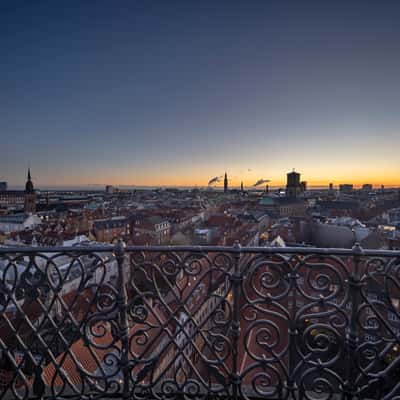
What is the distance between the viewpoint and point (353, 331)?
1876 millimetres

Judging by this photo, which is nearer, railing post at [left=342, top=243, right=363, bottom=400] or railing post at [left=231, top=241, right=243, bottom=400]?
railing post at [left=342, top=243, right=363, bottom=400]

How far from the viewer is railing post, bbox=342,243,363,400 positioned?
182 cm

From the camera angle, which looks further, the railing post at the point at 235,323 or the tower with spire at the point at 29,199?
the tower with spire at the point at 29,199

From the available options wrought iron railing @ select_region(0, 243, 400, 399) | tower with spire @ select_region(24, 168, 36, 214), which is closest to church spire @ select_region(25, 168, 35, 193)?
tower with spire @ select_region(24, 168, 36, 214)

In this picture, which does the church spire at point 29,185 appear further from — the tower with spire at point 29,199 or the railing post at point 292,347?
the railing post at point 292,347

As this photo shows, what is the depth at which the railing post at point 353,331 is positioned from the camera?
5.97ft

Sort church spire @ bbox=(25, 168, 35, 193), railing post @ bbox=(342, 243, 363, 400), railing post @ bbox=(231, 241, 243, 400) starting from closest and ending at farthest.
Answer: railing post @ bbox=(342, 243, 363, 400), railing post @ bbox=(231, 241, 243, 400), church spire @ bbox=(25, 168, 35, 193)

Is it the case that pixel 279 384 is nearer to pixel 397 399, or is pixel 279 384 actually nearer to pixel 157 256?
pixel 397 399

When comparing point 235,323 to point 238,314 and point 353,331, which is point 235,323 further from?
point 353,331

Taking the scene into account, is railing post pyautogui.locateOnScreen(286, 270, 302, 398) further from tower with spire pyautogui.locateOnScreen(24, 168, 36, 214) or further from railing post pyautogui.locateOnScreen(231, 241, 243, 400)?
tower with spire pyautogui.locateOnScreen(24, 168, 36, 214)

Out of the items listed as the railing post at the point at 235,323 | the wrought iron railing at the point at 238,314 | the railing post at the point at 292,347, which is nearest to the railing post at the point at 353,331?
the wrought iron railing at the point at 238,314

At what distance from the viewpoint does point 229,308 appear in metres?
2.09

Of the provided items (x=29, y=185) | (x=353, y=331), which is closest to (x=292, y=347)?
(x=353, y=331)

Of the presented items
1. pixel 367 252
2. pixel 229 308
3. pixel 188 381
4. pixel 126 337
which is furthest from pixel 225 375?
pixel 367 252
